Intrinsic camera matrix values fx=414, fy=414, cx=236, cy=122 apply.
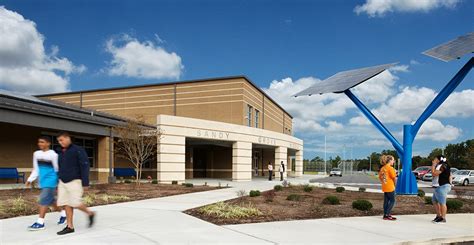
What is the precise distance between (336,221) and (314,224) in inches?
35.1

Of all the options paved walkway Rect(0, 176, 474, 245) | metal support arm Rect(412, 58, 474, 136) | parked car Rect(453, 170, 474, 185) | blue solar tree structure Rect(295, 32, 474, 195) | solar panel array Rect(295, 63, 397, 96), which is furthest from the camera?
parked car Rect(453, 170, 474, 185)

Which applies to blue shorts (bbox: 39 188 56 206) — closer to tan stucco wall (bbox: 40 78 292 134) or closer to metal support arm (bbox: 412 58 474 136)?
metal support arm (bbox: 412 58 474 136)

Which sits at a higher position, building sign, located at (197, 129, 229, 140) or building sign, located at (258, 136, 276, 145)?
building sign, located at (197, 129, 229, 140)

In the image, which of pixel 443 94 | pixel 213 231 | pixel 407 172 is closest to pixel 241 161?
pixel 407 172

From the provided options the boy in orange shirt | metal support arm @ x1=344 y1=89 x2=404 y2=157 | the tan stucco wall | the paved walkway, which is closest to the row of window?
the tan stucco wall

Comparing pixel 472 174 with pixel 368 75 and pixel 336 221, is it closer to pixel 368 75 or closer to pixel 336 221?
pixel 368 75

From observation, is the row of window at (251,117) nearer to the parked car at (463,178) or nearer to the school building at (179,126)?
the school building at (179,126)

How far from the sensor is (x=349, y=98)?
20.7 metres

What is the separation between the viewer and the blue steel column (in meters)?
18.5

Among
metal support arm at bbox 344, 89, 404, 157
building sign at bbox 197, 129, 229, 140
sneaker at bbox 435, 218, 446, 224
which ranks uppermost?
metal support arm at bbox 344, 89, 404, 157

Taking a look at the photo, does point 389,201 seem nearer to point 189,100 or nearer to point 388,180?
point 388,180

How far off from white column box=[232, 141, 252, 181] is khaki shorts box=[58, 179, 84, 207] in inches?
1016

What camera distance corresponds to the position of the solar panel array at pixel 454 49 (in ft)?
56.2

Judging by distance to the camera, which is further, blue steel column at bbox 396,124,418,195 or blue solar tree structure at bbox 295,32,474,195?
blue steel column at bbox 396,124,418,195
